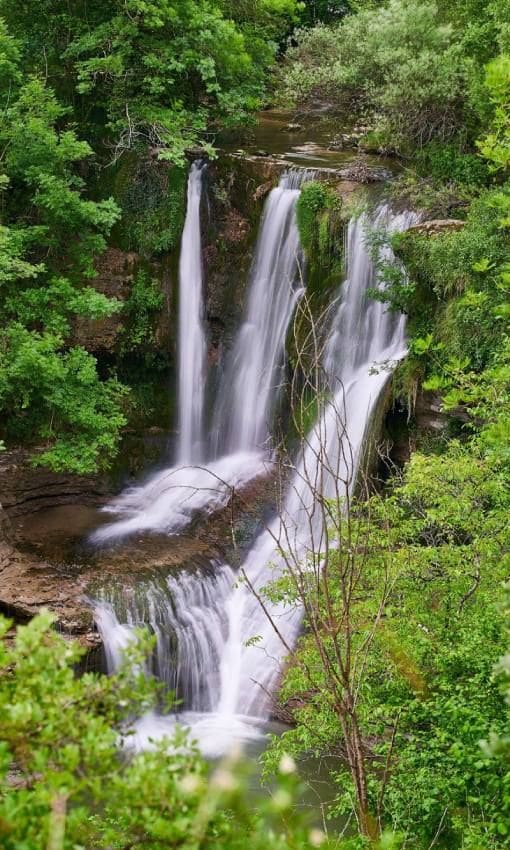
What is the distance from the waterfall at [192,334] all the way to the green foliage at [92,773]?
41.3 feet

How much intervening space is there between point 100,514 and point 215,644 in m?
3.87

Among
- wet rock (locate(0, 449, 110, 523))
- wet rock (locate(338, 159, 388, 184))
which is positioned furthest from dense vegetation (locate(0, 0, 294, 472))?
wet rock (locate(338, 159, 388, 184))

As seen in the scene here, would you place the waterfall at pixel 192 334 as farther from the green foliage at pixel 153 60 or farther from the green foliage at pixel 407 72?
the green foliage at pixel 407 72

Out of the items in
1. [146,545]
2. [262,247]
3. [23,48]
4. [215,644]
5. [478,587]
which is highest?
[23,48]

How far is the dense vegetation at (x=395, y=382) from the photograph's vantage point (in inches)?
87.3

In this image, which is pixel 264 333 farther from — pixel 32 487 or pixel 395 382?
pixel 32 487

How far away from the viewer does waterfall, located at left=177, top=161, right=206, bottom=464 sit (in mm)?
14828

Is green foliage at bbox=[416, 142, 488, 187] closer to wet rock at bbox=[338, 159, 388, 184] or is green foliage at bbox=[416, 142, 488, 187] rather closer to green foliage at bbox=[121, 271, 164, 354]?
wet rock at bbox=[338, 159, 388, 184]

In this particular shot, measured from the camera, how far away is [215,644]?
34.9 ft

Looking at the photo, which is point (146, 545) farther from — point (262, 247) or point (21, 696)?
point (21, 696)

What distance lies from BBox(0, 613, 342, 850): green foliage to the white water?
1047 cm

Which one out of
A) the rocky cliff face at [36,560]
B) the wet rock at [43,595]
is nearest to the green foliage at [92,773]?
the rocky cliff face at [36,560]

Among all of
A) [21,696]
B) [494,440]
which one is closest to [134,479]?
[494,440]

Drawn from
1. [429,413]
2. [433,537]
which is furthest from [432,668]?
[429,413]
